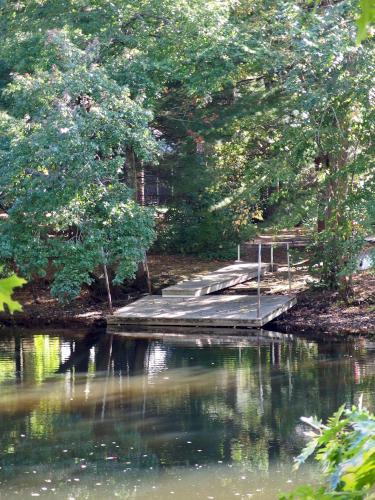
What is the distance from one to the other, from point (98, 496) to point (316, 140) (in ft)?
31.3

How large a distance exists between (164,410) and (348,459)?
9254 mm

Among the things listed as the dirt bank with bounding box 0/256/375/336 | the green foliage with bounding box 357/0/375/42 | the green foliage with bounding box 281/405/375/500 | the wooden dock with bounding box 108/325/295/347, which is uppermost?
the green foliage with bounding box 357/0/375/42

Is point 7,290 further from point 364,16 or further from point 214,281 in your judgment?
point 214,281

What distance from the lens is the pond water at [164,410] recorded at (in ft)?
27.4

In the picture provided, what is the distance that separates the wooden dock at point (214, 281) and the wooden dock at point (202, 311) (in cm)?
19

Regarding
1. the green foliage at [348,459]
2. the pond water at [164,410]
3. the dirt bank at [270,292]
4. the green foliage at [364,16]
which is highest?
the green foliage at [364,16]

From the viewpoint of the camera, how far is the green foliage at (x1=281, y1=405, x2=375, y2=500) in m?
1.57

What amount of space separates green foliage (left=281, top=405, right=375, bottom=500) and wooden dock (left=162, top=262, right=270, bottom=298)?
1546 centimetres

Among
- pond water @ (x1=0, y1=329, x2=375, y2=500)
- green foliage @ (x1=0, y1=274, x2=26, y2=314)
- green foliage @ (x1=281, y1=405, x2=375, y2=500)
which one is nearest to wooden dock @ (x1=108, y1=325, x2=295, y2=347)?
pond water @ (x1=0, y1=329, x2=375, y2=500)

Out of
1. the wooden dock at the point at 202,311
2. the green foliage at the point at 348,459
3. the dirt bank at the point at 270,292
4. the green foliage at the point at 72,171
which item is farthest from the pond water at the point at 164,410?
the green foliage at the point at 348,459

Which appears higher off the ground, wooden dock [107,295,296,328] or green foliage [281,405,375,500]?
green foliage [281,405,375,500]

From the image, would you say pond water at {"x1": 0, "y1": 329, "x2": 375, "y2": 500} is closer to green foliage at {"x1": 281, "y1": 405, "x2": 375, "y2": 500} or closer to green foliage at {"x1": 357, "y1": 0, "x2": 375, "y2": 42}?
green foliage at {"x1": 281, "y1": 405, "x2": 375, "y2": 500}

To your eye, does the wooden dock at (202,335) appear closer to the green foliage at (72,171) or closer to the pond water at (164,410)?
the pond water at (164,410)

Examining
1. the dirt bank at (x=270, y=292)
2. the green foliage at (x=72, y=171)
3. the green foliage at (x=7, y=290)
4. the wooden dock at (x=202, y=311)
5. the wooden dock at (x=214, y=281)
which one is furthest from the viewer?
the wooden dock at (x=214, y=281)
